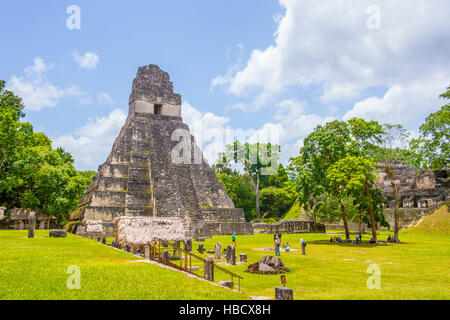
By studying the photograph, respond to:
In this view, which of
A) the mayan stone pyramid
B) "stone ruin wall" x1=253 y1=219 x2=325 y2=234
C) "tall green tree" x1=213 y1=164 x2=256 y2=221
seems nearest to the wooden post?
the mayan stone pyramid

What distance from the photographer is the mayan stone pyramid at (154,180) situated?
24844 mm

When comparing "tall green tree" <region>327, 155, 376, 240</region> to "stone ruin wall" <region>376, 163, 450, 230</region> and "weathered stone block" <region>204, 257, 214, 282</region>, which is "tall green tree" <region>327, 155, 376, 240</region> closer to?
"weathered stone block" <region>204, 257, 214, 282</region>

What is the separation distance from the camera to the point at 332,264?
12.9 metres

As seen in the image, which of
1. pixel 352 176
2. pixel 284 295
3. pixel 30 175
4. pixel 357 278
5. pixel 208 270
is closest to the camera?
pixel 284 295

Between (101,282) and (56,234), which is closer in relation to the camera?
(101,282)

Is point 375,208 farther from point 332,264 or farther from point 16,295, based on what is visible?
point 16,295

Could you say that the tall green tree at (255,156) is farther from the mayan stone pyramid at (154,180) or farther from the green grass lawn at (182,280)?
the green grass lawn at (182,280)

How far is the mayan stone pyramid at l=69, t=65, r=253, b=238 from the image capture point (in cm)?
2484

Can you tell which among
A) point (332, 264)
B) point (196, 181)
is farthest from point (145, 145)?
point (332, 264)

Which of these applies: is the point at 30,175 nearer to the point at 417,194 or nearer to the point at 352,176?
the point at 352,176

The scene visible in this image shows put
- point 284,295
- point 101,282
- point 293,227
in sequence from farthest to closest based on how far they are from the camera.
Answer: point 293,227 < point 101,282 < point 284,295

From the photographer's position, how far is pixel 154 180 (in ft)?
89.2

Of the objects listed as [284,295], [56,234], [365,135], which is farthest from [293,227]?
[284,295]

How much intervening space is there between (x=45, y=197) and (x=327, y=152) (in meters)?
27.6
